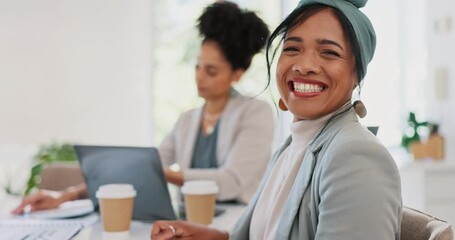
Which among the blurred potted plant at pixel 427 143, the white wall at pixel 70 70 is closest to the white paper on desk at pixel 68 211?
the white wall at pixel 70 70

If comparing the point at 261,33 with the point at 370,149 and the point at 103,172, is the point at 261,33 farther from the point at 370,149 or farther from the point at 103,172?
the point at 370,149

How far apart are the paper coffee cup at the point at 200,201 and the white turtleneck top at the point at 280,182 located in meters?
0.33

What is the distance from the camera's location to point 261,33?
211 cm

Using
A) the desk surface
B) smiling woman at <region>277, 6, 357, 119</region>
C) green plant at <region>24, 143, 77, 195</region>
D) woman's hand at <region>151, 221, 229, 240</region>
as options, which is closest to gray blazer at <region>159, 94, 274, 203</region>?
the desk surface

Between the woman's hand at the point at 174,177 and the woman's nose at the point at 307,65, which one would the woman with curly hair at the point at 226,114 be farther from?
the woman's nose at the point at 307,65

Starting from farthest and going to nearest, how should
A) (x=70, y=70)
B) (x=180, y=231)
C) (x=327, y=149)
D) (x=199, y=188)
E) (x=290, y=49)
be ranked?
(x=70, y=70) → (x=199, y=188) → (x=180, y=231) → (x=290, y=49) → (x=327, y=149)

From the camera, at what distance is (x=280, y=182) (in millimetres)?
1223

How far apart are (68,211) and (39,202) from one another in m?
0.14

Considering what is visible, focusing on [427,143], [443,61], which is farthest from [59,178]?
[443,61]

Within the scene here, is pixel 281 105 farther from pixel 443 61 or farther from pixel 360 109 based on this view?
pixel 443 61

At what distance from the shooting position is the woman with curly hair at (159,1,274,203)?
1998 mm

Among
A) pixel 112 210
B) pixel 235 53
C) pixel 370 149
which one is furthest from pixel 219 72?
pixel 370 149

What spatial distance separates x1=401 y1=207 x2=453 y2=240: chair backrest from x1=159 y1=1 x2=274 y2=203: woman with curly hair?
84 cm

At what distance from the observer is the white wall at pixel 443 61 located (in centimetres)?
326
